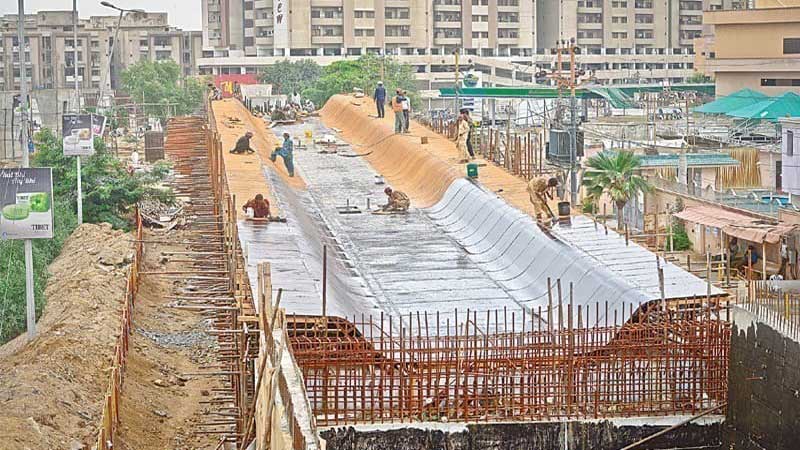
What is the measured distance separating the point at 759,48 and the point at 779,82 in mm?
1539

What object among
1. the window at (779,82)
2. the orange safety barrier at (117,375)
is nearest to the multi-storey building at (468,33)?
the window at (779,82)

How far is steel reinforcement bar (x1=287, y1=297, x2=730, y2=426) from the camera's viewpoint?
1920 centimetres

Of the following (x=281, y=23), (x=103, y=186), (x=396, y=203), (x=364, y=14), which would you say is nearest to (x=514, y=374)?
(x=396, y=203)

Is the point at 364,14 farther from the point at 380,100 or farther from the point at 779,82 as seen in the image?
the point at 380,100

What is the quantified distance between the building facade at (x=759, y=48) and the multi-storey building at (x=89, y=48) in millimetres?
26117

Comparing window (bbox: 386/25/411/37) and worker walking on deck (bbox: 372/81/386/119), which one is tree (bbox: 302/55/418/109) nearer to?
window (bbox: 386/25/411/37)

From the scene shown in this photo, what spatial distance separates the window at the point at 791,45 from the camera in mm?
59438

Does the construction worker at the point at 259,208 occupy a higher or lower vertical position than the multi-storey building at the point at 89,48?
lower

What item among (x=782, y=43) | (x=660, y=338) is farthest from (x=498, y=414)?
(x=782, y=43)

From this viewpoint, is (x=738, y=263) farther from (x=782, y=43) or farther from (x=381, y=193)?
(x=782, y=43)

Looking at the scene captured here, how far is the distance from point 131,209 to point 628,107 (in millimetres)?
37263

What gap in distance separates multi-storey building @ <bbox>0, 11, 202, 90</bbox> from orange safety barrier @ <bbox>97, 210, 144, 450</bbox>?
114 feet

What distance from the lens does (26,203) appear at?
2347 centimetres

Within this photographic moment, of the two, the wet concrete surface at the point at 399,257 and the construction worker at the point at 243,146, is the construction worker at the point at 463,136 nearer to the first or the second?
the wet concrete surface at the point at 399,257
